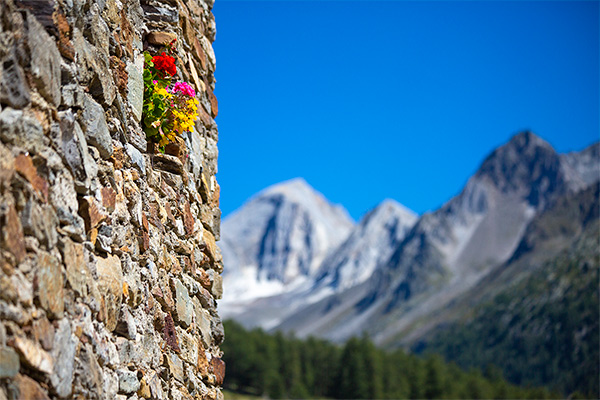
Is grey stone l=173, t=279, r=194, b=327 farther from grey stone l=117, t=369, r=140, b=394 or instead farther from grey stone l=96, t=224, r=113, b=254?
grey stone l=96, t=224, r=113, b=254

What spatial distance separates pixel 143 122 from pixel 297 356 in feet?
391

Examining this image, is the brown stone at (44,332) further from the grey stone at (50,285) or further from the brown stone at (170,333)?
the brown stone at (170,333)

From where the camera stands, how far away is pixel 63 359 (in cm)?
433

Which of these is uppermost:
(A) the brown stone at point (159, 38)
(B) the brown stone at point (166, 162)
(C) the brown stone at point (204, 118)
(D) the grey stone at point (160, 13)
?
(D) the grey stone at point (160, 13)

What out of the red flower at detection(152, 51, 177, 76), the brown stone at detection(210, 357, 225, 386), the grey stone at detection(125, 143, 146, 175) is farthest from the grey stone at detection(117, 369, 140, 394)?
the red flower at detection(152, 51, 177, 76)

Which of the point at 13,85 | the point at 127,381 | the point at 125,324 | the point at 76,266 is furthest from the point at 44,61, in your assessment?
the point at 127,381

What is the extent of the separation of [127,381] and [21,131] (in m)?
2.03

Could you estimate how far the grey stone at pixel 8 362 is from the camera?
377cm

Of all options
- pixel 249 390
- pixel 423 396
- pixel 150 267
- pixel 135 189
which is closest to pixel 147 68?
pixel 135 189

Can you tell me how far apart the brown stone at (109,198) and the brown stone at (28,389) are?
1.49 m

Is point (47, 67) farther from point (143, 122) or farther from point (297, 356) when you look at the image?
point (297, 356)

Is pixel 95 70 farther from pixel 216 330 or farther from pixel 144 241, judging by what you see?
pixel 216 330

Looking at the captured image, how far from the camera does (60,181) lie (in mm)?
4578

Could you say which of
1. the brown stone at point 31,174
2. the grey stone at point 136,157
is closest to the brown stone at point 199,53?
the grey stone at point 136,157
